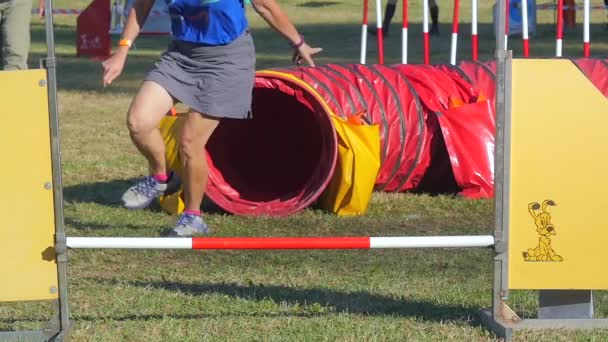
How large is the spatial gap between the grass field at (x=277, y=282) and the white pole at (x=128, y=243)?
34 cm

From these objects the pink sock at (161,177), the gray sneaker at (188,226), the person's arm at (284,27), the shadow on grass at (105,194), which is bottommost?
the shadow on grass at (105,194)

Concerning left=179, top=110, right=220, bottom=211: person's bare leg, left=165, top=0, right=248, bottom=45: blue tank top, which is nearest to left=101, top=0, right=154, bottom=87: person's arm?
left=165, top=0, right=248, bottom=45: blue tank top

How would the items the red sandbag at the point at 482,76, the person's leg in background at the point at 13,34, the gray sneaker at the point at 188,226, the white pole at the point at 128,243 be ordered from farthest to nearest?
the person's leg in background at the point at 13,34 < the red sandbag at the point at 482,76 < the gray sneaker at the point at 188,226 < the white pole at the point at 128,243

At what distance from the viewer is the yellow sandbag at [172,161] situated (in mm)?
6688

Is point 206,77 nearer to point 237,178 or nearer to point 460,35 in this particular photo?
point 237,178

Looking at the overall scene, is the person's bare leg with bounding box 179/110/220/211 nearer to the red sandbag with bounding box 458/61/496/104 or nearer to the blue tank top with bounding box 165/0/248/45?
the blue tank top with bounding box 165/0/248/45

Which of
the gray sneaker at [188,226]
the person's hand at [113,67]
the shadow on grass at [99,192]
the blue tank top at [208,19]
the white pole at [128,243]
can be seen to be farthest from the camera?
the shadow on grass at [99,192]

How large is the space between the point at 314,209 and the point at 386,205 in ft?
1.43

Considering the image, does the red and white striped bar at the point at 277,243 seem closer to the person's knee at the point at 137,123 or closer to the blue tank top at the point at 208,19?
the person's knee at the point at 137,123

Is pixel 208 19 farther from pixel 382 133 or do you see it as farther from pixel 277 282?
pixel 382 133

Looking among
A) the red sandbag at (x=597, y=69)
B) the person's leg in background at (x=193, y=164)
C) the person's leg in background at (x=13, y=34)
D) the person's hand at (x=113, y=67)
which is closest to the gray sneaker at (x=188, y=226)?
the person's leg in background at (x=193, y=164)

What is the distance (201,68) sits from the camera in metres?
5.71

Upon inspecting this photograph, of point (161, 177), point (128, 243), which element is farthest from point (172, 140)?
point (128, 243)

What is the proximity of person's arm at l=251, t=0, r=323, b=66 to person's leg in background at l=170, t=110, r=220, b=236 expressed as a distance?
52 centimetres
